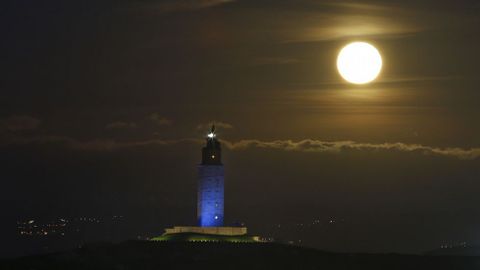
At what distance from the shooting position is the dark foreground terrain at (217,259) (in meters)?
98.7

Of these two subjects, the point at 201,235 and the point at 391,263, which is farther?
the point at 201,235

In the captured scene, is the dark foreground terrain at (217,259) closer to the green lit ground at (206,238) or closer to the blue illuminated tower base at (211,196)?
the green lit ground at (206,238)

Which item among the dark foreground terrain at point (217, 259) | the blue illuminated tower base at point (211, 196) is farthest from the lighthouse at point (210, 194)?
the dark foreground terrain at point (217, 259)

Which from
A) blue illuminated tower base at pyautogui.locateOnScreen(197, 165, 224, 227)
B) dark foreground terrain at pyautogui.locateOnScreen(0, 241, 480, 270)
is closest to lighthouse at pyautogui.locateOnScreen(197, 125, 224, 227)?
blue illuminated tower base at pyautogui.locateOnScreen(197, 165, 224, 227)

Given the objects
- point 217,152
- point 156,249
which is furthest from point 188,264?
point 217,152

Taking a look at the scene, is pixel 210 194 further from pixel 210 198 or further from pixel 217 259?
pixel 217 259

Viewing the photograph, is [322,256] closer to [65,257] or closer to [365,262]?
[365,262]

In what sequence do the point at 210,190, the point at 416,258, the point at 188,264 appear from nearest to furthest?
the point at 188,264 → the point at 416,258 → the point at 210,190

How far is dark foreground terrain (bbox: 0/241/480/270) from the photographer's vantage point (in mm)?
98688

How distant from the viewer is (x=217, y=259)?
101 meters

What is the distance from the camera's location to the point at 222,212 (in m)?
116

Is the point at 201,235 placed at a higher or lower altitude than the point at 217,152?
lower

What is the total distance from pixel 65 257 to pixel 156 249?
831 cm

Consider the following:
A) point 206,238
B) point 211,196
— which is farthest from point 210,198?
point 206,238
